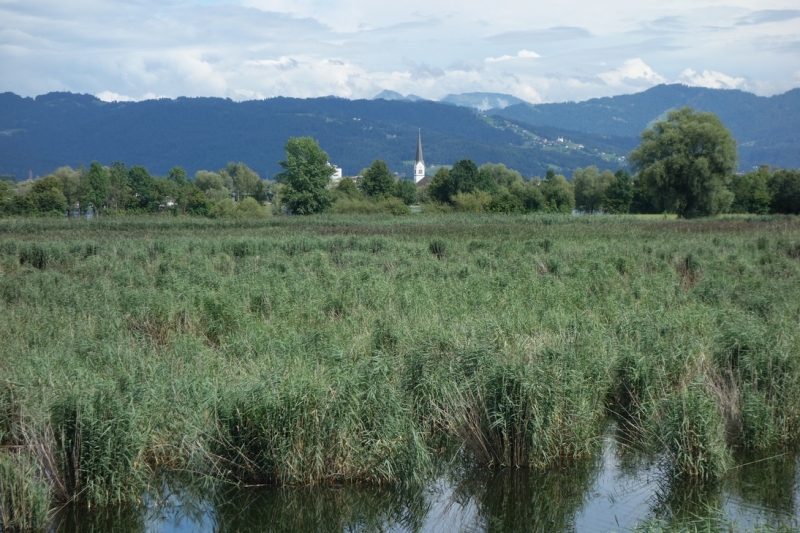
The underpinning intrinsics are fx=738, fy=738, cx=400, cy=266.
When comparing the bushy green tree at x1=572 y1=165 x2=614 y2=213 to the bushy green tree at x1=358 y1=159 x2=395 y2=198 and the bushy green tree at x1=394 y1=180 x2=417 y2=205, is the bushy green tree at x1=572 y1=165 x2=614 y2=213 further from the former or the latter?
the bushy green tree at x1=358 y1=159 x2=395 y2=198

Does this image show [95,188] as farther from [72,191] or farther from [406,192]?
[406,192]

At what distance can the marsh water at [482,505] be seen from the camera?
8.07 meters

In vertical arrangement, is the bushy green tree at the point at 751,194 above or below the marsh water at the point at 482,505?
below

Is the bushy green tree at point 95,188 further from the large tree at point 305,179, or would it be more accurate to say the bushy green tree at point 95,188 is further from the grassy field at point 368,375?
the grassy field at point 368,375

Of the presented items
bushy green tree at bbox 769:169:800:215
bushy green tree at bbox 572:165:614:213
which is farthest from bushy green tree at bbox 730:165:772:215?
bushy green tree at bbox 572:165:614:213

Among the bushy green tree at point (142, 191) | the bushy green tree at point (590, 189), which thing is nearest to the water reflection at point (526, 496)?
the bushy green tree at point (590, 189)

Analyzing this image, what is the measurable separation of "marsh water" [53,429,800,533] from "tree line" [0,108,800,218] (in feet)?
177

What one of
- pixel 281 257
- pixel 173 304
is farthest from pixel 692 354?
pixel 281 257

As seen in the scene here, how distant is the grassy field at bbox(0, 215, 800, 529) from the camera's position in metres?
8.70

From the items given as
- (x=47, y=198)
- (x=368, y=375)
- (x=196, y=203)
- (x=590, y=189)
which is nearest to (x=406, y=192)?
(x=590, y=189)

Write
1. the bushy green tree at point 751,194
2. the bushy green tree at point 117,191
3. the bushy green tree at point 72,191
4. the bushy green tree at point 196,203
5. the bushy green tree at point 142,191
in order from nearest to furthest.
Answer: the bushy green tree at point 751,194 → the bushy green tree at point 72,191 → the bushy green tree at point 117,191 → the bushy green tree at point 196,203 → the bushy green tree at point 142,191

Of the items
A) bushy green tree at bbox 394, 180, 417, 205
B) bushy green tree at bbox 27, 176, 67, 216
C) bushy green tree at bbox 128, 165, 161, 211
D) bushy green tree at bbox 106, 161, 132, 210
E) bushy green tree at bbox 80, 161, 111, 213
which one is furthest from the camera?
bushy green tree at bbox 128, 165, 161, 211

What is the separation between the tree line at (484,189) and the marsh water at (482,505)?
2124 inches

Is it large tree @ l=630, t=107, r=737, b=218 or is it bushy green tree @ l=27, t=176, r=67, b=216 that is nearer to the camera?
large tree @ l=630, t=107, r=737, b=218
